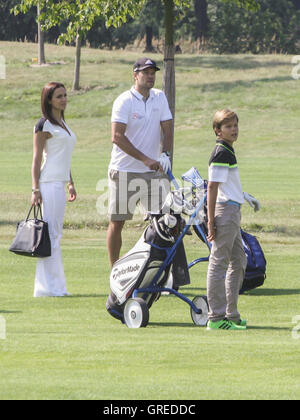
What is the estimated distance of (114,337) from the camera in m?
7.11

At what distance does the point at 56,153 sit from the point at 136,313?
2.37 m

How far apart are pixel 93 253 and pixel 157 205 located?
374cm

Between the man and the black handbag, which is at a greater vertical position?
the man

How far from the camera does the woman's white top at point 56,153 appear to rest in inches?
380

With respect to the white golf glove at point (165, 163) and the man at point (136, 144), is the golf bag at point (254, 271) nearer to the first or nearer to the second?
the man at point (136, 144)

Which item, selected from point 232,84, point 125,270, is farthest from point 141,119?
point 232,84

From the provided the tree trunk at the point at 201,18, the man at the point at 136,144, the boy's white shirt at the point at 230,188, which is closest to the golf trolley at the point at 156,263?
the boy's white shirt at the point at 230,188

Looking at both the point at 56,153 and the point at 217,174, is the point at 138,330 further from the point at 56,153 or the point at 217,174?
the point at 56,153

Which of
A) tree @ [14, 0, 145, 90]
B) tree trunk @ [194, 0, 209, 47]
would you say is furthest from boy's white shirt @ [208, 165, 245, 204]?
tree trunk @ [194, 0, 209, 47]

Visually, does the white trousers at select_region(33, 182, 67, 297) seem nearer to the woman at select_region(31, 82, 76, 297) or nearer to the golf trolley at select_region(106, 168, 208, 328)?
the woman at select_region(31, 82, 76, 297)

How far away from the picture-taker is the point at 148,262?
26.5 feet

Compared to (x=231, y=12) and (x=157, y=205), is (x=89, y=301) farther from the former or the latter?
(x=231, y=12)

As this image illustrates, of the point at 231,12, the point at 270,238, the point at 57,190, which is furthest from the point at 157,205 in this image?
the point at 231,12

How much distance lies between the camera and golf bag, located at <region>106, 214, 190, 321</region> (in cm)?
805
